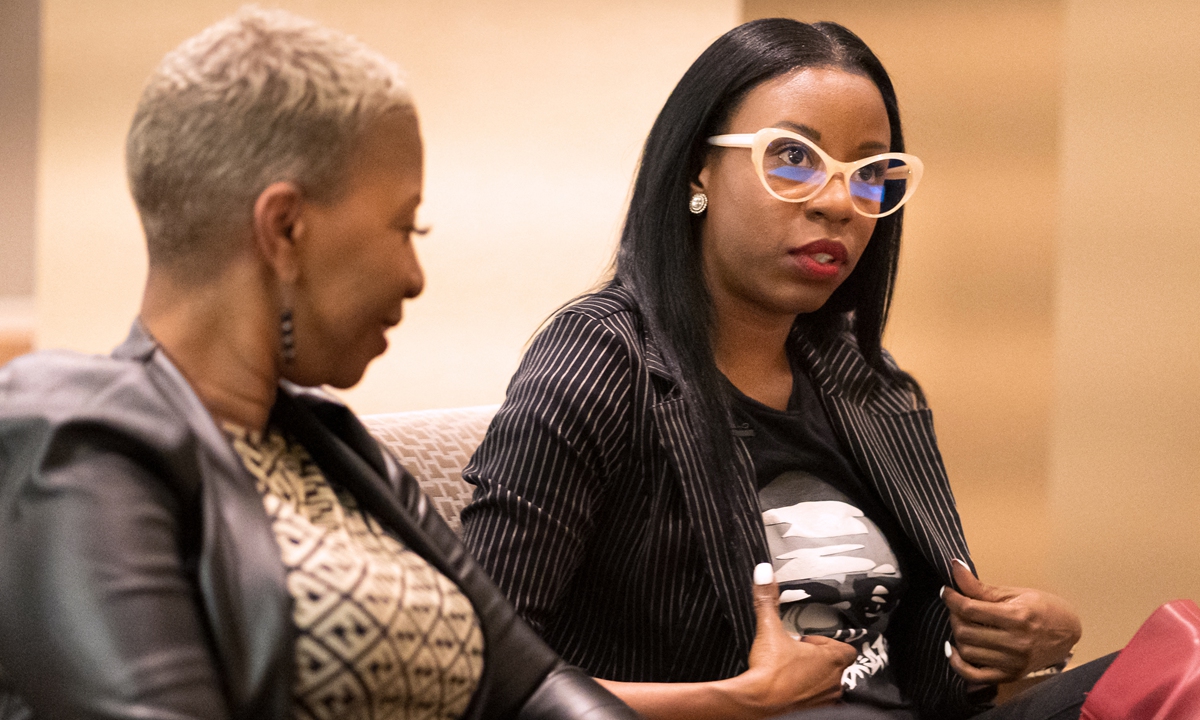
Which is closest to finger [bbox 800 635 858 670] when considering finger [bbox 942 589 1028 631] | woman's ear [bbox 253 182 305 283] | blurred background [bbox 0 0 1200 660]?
finger [bbox 942 589 1028 631]

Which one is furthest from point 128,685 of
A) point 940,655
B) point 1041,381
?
point 1041,381

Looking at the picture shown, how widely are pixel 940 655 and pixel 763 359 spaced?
474mm

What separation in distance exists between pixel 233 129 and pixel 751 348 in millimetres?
938

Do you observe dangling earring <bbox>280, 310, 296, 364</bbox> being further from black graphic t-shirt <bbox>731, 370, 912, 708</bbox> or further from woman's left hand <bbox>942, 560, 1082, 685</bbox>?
woman's left hand <bbox>942, 560, 1082, 685</bbox>

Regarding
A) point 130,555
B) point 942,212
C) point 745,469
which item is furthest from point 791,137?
point 942,212

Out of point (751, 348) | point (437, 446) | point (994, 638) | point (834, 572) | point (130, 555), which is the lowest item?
point (994, 638)

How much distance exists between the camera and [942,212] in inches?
128

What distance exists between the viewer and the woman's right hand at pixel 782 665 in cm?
136

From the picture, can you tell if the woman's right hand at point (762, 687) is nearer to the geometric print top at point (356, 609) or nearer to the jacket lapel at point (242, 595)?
the geometric print top at point (356, 609)

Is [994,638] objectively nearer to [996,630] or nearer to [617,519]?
[996,630]

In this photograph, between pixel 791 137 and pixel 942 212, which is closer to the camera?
pixel 791 137

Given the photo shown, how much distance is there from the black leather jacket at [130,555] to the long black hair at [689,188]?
77 cm

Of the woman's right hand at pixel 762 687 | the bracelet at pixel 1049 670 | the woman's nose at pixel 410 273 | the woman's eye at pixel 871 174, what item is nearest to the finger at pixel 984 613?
the bracelet at pixel 1049 670

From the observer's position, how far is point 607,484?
4.82ft
